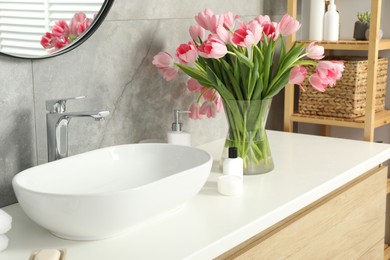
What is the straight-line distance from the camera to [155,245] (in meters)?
1.24

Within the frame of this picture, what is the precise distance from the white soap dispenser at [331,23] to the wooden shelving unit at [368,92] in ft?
0.16

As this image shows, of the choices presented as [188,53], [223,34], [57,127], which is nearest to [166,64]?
[188,53]

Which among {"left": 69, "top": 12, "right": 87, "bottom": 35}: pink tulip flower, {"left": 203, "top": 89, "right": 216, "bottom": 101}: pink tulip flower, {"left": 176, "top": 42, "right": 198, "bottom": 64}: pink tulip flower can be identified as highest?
{"left": 69, "top": 12, "right": 87, "bottom": 35}: pink tulip flower

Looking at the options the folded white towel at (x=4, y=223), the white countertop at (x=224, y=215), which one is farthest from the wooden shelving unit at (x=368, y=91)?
the folded white towel at (x=4, y=223)

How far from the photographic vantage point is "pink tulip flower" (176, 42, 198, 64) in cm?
175

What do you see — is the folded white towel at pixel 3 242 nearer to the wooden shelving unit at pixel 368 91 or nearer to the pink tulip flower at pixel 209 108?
the pink tulip flower at pixel 209 108

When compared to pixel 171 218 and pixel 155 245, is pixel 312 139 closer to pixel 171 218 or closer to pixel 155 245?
pixel 171 218

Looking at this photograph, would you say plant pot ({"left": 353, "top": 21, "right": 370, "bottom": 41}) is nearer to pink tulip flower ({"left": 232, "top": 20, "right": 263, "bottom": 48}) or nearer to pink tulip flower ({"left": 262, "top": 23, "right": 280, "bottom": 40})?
pink tulip flower ({"left": 262, "top": 23, "right": 280, "bottom": 40})

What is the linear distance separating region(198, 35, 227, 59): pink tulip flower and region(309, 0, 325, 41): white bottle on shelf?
0.90 m

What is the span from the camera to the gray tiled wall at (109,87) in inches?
59.9

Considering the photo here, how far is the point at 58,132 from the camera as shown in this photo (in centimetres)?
154

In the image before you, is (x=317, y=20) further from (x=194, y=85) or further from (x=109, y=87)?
(x=109, y=87)

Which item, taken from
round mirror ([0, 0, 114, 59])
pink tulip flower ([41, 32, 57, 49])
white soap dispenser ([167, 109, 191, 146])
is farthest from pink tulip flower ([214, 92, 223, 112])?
pink tulip flower ([41, 32, 57, 49])

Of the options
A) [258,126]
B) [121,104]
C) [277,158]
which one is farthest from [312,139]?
[121,104]
